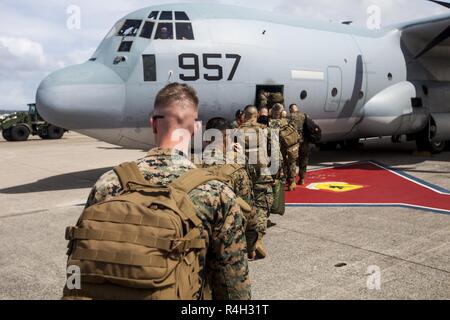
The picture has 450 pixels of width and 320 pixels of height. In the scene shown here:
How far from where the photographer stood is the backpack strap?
1.90 m

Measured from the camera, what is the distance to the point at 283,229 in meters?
6.19

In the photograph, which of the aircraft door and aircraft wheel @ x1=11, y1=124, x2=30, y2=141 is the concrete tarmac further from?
aircraft wheel @ x1=11, y1=124, x2=30, y2=141

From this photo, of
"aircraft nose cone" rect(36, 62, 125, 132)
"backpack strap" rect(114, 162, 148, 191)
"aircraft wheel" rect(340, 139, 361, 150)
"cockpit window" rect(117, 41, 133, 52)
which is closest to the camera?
"backpack strap" rect(114, 162, 148, 191)

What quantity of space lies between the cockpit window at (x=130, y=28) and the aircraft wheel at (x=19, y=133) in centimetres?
2105

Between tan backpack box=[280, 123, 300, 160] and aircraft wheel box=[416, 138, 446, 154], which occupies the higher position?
tan backpack box=[280, 123, 300, 160]

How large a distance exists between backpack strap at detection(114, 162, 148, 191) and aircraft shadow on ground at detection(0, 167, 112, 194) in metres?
8.19

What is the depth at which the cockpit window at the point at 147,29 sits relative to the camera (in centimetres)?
864

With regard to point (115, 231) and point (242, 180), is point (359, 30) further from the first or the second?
point (115, 231)

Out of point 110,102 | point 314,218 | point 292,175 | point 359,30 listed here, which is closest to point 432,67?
point 359,30

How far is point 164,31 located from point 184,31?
17.1 inches

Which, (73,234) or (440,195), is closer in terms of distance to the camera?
(73,234)

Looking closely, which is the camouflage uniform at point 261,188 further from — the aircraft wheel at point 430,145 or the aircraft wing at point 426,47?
the aircraft wheel at point 430,145

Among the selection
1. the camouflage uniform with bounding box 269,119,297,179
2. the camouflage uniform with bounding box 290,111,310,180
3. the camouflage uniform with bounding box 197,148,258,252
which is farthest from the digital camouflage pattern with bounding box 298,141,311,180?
the camouflage uniform with bounding box 197,148,258,252

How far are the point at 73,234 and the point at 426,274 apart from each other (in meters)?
3.95
